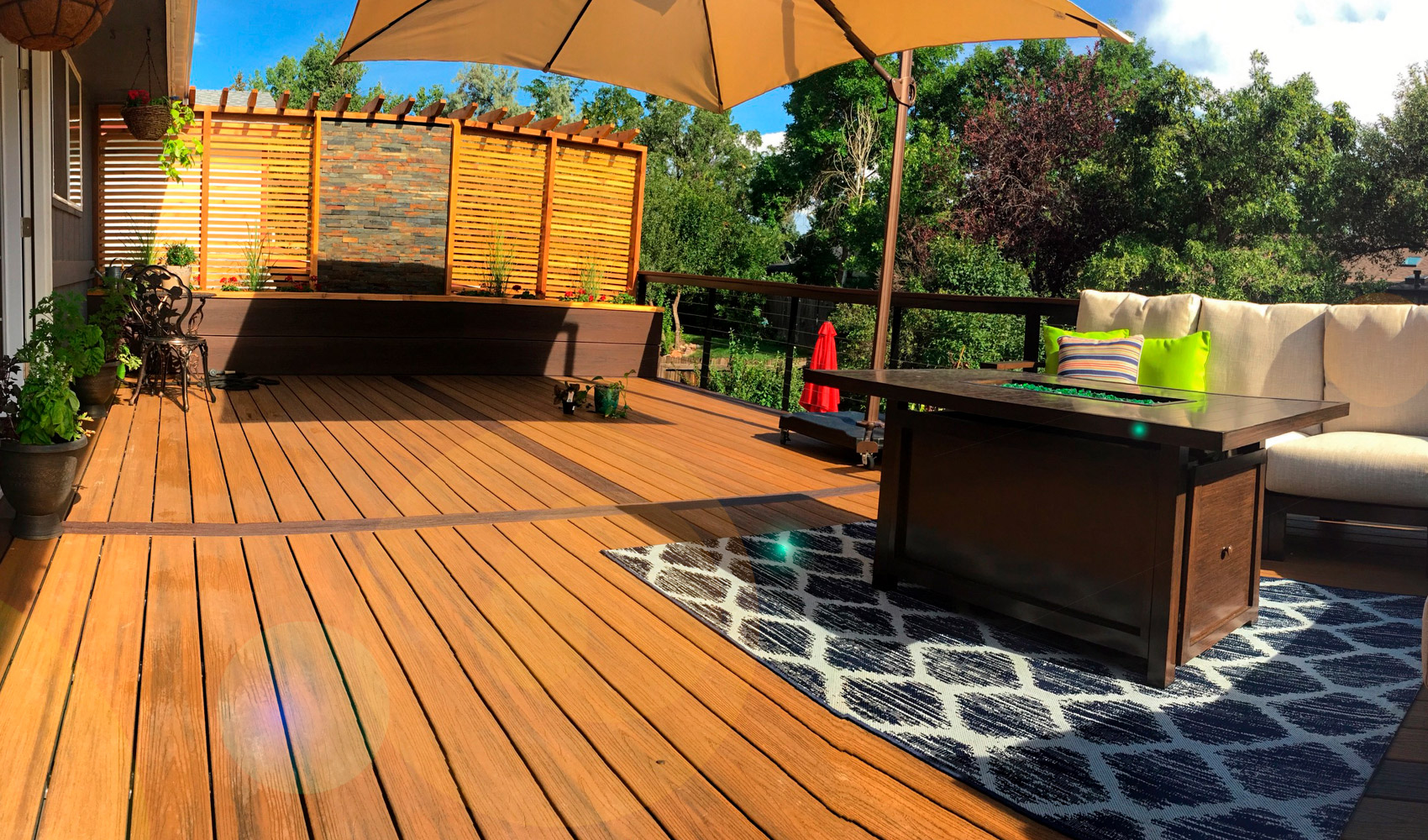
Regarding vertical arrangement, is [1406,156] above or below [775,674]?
above

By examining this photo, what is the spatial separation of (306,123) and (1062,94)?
678 inches

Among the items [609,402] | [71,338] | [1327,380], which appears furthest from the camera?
[609,402]

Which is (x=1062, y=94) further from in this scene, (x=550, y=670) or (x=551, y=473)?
(x=550, y=670)

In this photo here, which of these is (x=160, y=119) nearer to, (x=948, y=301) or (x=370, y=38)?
(x=370, y=38)

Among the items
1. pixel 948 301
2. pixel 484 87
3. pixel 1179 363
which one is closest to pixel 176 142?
pixel 948 301

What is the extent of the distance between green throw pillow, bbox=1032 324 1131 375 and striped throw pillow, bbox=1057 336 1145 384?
5 cm

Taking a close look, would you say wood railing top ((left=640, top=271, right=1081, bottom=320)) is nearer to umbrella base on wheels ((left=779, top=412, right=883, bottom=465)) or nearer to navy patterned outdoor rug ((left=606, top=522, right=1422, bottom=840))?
umbrella base on wheels ((left=779, top=412, right=883, bottom=465))

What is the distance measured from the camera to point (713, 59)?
479cm

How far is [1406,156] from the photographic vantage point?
813 inches

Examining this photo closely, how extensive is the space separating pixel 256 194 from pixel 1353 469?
755 centimetres

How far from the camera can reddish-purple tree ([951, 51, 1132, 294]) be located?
20359 millimetres

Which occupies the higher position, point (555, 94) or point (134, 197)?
point (555, 94)

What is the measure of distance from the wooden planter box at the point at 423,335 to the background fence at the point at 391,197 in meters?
0.51

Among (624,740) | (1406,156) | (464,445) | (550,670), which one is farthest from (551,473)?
(1406,156)
